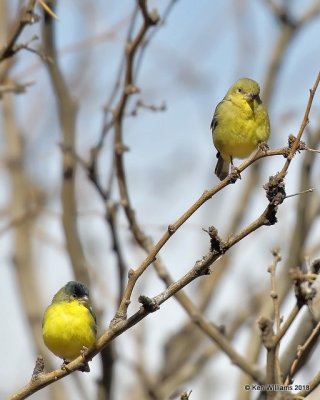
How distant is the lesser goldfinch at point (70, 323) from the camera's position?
3.73 m

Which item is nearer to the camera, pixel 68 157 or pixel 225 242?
pixel 225 242

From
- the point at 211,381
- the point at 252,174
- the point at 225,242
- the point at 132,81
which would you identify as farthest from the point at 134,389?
the point at 225,242

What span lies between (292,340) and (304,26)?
3622 mm

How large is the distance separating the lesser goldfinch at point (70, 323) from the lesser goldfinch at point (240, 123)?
0.97 m

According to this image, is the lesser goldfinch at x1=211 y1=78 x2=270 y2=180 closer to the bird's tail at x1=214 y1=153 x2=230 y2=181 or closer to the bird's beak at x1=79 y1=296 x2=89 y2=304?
the bird's tail at x1=214 y1=153 x2=230 y2=181

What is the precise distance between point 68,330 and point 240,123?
1.26 metres

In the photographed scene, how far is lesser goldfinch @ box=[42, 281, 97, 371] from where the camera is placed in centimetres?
373

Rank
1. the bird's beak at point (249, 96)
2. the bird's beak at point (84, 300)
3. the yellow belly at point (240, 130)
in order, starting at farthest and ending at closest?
the bird's beak at point (84, 300), the bird's beak at point (249, 96), the yellow belly at point (240, 130)

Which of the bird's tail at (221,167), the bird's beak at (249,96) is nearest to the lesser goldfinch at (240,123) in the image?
the bird's beak at (249,96)

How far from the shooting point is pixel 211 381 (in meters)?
8.17

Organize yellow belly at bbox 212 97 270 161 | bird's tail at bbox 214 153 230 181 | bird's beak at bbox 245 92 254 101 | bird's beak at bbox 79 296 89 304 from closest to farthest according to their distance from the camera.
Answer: yellow belly at bbox 212 97 270 161, bird's beak at bbox 245 92 254 101, bird's tail at bbox 214 153 230 181, bird's beak at bbox 79 296 89 304

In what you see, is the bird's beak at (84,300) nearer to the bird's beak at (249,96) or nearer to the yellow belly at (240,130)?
the yellow belly at (240,130)

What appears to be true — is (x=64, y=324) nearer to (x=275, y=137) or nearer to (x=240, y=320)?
(x=240, y=320)

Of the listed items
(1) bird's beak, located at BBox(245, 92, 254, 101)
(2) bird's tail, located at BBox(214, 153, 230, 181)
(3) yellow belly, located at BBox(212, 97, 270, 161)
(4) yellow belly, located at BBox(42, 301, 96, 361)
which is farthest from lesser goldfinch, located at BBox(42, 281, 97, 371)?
(1) bird's beak, located at BBox(245, 92, 254, 101)
